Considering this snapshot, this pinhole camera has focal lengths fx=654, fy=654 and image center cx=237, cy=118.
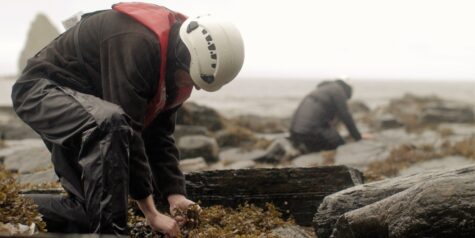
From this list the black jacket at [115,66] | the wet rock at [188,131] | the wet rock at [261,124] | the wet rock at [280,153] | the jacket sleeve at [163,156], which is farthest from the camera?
the wet rock at [261,124]

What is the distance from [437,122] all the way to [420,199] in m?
25.2

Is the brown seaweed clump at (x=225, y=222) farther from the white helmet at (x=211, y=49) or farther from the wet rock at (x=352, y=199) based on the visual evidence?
the white helmet at (x=211, y=49)

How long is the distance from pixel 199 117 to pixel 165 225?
16.7 m

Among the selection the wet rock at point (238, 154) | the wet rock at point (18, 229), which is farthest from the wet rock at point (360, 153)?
the wet rock at point (18, 229)

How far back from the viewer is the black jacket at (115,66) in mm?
5746

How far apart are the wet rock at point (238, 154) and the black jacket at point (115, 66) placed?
1203cm

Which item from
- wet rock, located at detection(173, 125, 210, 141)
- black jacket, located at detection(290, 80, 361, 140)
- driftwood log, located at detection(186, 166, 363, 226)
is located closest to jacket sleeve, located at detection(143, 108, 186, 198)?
driftwood log, located at detection(186, 166, 363, 226)

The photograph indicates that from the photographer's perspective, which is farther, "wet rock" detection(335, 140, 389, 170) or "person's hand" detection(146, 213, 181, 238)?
"wet rock" detection(335, 140, 389, 170)

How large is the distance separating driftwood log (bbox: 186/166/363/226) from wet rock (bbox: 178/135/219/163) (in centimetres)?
889

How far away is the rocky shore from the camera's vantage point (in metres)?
5.39

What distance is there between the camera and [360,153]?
1900 cm

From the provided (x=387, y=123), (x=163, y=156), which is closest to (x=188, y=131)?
(x=387, y=123)

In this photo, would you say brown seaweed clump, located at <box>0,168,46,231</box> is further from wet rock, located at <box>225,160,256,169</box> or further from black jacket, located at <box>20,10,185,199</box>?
wet rock, located at <box>225,160,256,169</box>

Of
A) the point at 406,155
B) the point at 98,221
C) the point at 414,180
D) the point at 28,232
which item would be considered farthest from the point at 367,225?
the point at 406,155
